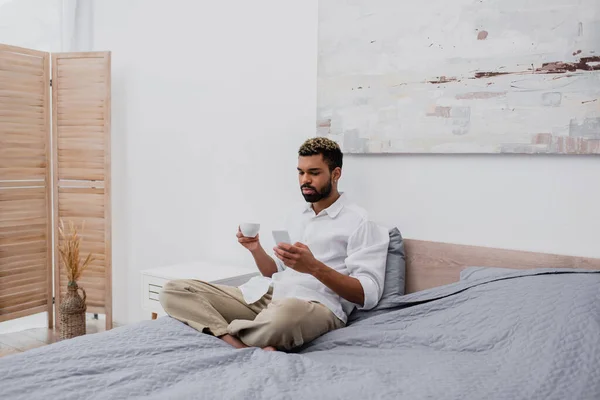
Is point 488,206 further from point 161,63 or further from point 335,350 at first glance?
point 161,63

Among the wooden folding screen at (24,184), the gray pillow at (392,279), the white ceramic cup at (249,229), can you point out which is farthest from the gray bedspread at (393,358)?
the wooden folding screen at (24,184)

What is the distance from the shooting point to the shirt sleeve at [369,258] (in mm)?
2105

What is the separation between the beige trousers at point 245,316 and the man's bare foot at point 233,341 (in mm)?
13

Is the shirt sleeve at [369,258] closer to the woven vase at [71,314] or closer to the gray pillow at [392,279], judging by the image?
the gray pillow at [392,279]

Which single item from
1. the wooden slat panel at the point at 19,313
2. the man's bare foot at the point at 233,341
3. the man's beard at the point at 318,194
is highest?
the man's beard at the point at 318,194

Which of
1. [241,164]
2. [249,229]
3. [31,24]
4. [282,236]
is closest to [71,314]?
[241,164]

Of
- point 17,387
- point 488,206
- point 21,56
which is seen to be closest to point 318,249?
point 488,206

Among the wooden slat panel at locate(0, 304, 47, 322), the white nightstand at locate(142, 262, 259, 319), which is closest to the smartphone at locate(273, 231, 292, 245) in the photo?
the white nightstand at locate(142, 262, 259, 319)

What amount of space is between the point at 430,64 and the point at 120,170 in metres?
2.13

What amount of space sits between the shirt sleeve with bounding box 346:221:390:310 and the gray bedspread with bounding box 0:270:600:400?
162 mm

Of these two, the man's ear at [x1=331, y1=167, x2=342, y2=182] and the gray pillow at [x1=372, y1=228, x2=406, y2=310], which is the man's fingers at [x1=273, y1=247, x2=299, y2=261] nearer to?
the gray pillow at [x1=372, y1=228, x2=406, y2=310]

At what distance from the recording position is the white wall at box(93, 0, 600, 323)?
2168 mm

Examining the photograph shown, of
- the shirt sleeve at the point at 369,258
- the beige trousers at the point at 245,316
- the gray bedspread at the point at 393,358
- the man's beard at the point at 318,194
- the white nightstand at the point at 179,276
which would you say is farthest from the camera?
the white nightstand at the point at 179,276

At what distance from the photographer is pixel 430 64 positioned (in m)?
2.36
